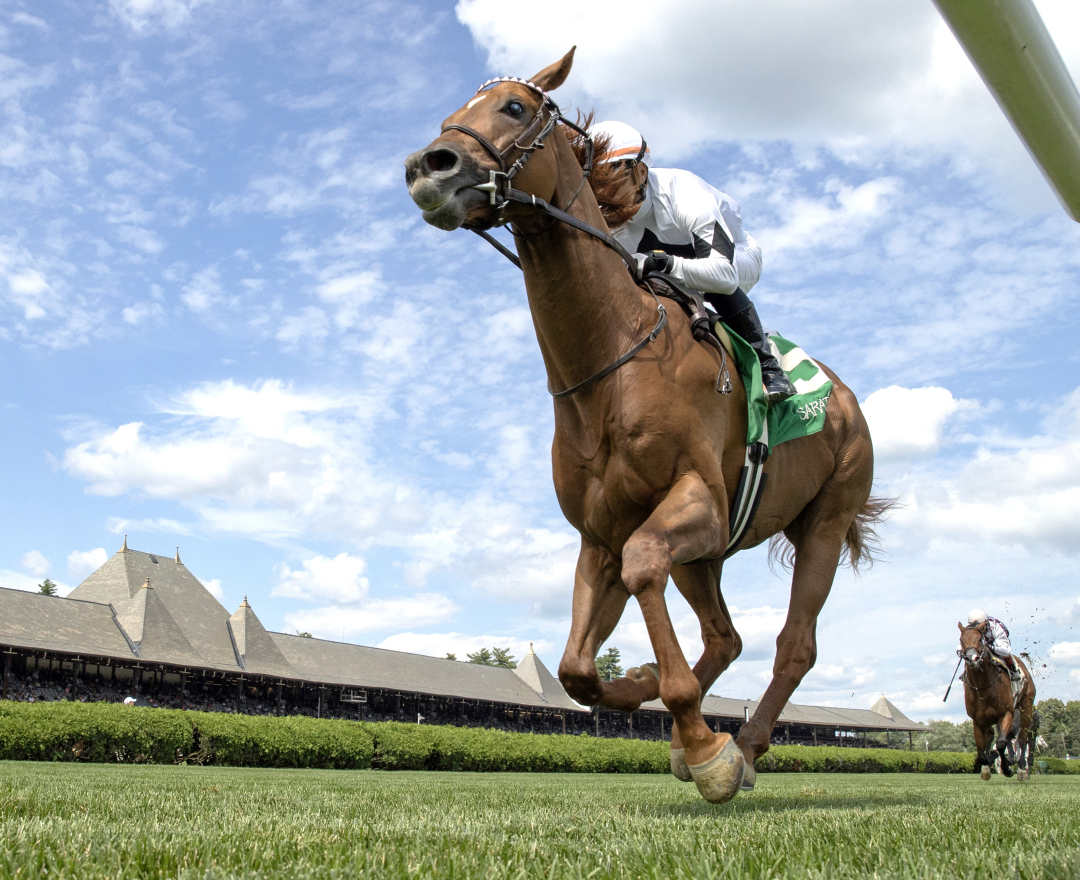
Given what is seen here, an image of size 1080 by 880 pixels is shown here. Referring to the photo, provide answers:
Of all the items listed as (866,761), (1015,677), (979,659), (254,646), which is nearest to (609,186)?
(979,659)

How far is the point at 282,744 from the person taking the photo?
A: 22984 millimetres

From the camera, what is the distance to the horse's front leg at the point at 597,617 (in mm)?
3917

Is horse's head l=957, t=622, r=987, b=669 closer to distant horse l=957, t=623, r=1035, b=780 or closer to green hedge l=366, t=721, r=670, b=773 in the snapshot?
distant horse l=957, t=623, r=1035, b=780

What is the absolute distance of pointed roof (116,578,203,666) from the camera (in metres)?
37.5

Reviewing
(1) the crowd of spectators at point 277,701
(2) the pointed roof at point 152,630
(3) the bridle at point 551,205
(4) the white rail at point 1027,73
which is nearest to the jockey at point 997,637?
(3) the bridle at point 551,205

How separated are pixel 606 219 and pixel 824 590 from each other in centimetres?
234

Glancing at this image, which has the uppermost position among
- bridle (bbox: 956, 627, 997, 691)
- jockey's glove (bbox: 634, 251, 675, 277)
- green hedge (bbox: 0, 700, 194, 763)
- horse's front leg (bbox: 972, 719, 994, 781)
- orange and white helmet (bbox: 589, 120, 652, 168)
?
orange and white helmet (bbox: 589, 120, 652, 168)

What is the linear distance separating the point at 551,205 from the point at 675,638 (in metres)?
1.91

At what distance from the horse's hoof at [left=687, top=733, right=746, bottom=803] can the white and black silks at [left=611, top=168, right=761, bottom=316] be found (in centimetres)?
219

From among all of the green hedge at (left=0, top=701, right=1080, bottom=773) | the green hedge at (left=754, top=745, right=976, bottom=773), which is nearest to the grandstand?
the green hedge at (left=0, top=701, right=1080, bottom=773)

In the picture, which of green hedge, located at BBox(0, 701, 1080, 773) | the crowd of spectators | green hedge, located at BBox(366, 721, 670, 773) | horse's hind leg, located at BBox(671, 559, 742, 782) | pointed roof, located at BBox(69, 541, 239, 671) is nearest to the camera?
horse's hind leg, located at BBox(671, 559, 742, 782)

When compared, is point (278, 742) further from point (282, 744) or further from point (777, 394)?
point (777, 394)

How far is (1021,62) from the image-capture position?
80 centimetres

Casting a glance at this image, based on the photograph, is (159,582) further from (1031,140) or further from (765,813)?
(1031,140)
